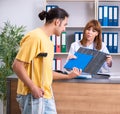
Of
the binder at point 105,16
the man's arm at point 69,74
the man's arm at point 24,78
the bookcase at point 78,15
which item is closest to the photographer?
the man's arm at point 24,78

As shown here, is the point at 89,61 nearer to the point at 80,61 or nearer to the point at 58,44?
the point at 80,61

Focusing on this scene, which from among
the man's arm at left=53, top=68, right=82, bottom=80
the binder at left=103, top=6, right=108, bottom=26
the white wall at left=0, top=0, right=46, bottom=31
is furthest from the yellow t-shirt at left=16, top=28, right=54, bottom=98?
the white wall at left=0, top=0, right=46, bottom=31

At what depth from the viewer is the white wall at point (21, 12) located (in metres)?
4.55

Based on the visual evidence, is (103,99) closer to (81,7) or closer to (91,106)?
(91,106)

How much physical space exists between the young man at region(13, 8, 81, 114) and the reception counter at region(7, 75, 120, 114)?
1.44ft

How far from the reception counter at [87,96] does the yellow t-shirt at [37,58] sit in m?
0.46

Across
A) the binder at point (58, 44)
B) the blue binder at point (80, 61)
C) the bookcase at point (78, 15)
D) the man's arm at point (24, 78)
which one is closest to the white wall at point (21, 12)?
the bookcase at point (78, 15)

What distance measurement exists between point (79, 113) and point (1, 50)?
204 cm

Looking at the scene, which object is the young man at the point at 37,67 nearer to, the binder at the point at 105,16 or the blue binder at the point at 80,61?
the blue binder at the point at 80,61

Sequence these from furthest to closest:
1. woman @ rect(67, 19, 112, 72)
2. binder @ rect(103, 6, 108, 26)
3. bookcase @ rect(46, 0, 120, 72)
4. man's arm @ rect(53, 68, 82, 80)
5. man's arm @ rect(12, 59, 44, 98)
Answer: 1. bookcase @ rect(46, 0, 120, 72)
2. binder @ rect(103, 6, 108, 26)
3. woman @ rect(67, 19, 112, 72)
4. man's arm @ rect(53, 68, 82, 80)
5. man's arm @ rect(12, 59, 44, 98)

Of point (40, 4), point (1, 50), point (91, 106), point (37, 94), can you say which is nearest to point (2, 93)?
point (1, 50)

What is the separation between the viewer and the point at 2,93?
4.22 metres

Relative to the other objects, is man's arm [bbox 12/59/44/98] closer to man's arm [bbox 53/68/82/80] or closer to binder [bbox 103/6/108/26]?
man's arm [bbox 53/68/82/80]

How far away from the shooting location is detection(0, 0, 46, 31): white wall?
455cm
